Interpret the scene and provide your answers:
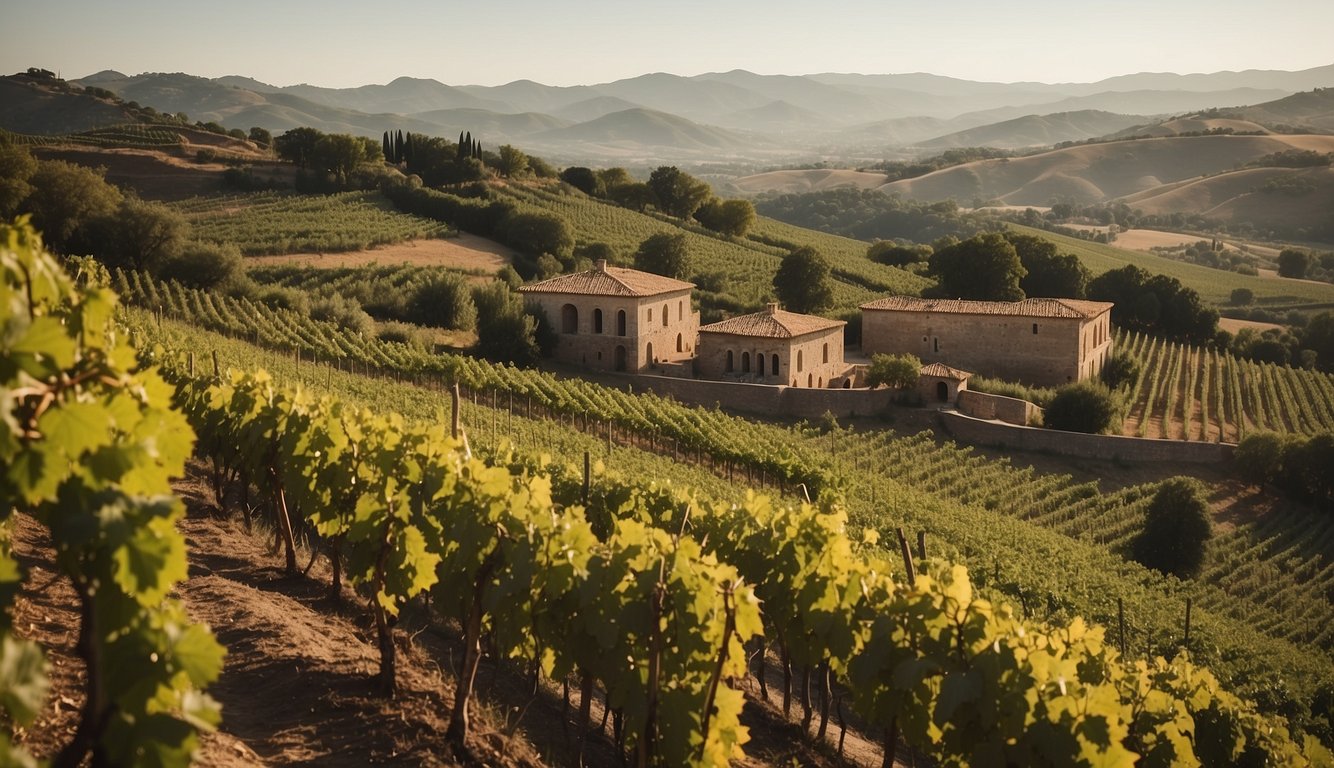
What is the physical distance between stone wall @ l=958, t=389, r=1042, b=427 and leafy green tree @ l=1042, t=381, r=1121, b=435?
0.75 meters

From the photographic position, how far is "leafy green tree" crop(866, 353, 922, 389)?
3700 centimetres

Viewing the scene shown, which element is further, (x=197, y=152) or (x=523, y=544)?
(x=197, y=152)

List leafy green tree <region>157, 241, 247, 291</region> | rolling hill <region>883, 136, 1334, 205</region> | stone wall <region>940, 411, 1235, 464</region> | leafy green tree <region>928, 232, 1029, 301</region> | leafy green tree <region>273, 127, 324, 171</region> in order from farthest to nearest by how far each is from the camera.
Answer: rolling hill <region>883, 136, 1334, 205</region>
leafy green tree <region>273, 127, 324, 171</region>
leafy green tree <region>928, 232, 1029, 301</region>
leafy green tree <region>157, 241, 247, 291</region>
stone wall <region>940, 411, 1235, 464</region>

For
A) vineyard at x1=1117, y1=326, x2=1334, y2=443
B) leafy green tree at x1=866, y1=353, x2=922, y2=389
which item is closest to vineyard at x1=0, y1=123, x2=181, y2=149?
leafy green tree at x1=866, y1=353, x2=922, y2=389

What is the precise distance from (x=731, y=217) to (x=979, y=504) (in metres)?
49.0

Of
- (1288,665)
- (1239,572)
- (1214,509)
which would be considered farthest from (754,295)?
(1288,665)

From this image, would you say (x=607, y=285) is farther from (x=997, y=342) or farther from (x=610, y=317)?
(x=997, y=342)

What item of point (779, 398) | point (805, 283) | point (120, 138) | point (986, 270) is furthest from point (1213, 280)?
point (120, 138)

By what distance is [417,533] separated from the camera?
24.8 ft

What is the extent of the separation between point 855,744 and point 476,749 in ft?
14.5

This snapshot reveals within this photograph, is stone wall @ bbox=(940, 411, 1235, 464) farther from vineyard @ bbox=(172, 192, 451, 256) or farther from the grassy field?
the grassy field

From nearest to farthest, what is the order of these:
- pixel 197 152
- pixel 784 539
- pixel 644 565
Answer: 1. pixel 644 565
2. pixel 784 539
3. pixel 197 152

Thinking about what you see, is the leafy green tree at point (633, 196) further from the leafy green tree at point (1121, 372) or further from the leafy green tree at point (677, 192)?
the leafy green tree at point (1121, 372)

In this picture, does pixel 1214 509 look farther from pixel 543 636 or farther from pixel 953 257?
pixel 543 636
